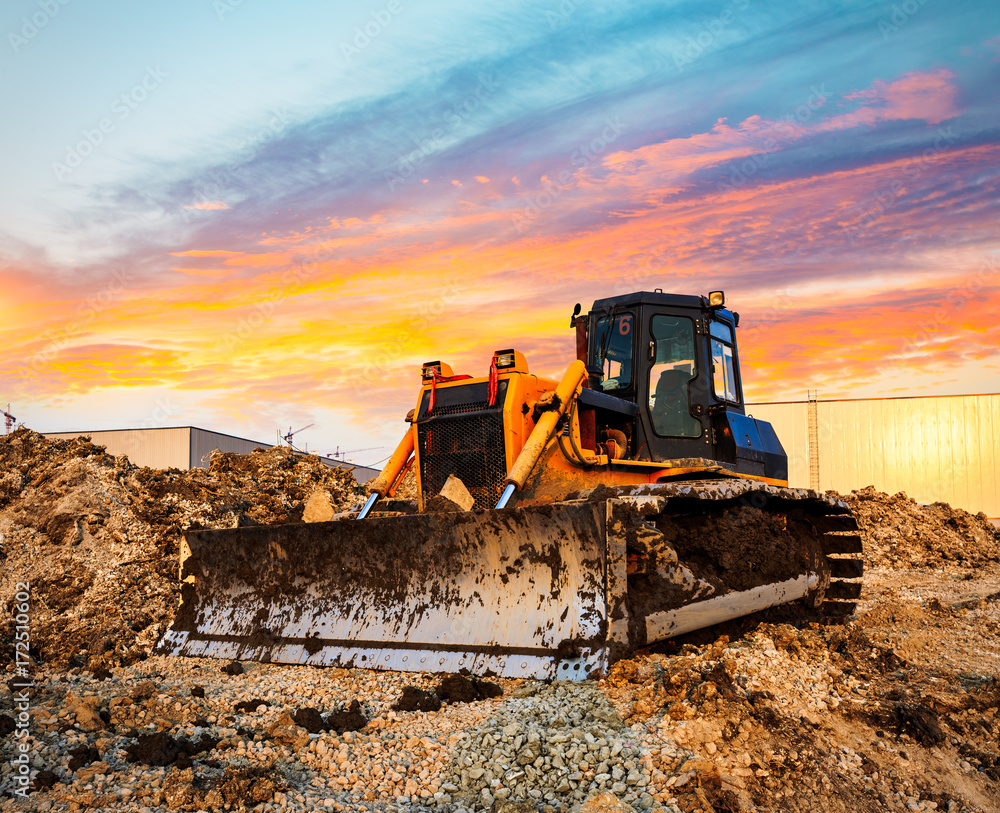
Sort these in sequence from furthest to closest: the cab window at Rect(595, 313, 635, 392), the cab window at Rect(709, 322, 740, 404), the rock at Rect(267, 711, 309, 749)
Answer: the cab window at Rect(709, 322, 740, 404) → the cab window at Rect(595, 313, 635, 392) → the rock at Rect(267, 711, 309, 749)

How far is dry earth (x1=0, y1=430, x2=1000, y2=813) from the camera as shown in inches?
137

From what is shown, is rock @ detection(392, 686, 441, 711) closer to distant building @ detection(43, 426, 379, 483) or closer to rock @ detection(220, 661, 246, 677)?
rock @ detection(220, 661, 246, 677)

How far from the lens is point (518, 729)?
4.00 metres

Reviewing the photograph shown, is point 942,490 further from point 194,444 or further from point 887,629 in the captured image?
point 194,444

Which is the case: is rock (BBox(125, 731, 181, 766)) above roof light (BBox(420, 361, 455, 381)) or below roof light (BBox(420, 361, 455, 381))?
below

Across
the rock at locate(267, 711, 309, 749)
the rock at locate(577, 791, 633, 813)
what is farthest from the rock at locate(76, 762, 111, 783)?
the rock at locate(577, 791, 633, 813)

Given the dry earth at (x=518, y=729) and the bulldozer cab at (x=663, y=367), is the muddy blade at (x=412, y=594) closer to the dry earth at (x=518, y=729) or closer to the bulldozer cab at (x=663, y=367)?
the dry earth at (x=518, y=729)

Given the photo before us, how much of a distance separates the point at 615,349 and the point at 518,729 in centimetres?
414

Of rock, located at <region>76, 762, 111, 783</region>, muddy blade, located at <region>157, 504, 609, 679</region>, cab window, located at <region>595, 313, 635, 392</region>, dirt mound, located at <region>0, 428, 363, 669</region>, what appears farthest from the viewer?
cab window, located at <region>595, 313, 635, 392</region>

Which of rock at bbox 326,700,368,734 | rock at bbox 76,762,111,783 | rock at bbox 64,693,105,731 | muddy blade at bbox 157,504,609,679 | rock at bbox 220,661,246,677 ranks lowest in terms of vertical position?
rock at bbox 220,661,246,677

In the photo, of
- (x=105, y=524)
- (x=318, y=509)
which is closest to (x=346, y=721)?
(x=318, y=509)

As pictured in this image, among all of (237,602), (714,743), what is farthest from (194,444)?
(714,743)

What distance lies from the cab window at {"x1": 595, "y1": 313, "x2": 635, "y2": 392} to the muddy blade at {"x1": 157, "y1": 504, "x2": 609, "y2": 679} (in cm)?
243

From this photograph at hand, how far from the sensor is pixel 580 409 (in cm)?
657
